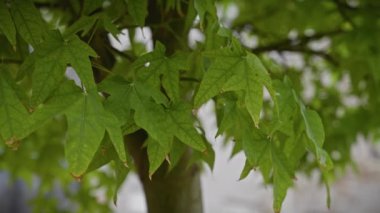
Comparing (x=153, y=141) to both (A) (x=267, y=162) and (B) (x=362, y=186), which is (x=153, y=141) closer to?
(A) (x=267, y=162)

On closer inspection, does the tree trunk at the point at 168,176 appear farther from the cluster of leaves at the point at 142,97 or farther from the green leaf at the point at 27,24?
the green leaf at the point at 27,24

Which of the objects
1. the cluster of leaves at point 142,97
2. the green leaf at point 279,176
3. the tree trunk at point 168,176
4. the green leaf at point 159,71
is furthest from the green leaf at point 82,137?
the tree trunk at point 168,176

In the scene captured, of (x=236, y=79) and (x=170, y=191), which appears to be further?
(x=170, y=191)

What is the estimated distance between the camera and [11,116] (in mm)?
529

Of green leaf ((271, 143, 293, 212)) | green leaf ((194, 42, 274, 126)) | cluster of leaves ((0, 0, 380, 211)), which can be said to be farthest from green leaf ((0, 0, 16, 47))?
green leaf ((271, 143, 293, 212))

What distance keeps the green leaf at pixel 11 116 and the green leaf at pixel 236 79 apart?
0.61 feet

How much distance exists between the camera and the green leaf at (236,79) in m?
0.54

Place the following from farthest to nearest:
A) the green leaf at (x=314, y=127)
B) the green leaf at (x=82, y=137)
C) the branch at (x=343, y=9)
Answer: the branch at (x=343, y=9)
the green leaf at (x=314, y=127)
the green leaf at (x=82, y=137)

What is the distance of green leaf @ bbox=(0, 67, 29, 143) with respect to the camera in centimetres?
52

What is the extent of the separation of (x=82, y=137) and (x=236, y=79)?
0.58 feet

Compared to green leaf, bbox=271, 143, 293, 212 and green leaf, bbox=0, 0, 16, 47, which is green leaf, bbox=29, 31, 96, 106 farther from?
green leaf, bbox=271, 143, 293, 212

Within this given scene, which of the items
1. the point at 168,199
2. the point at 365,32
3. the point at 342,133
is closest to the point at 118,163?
the point at 168,199

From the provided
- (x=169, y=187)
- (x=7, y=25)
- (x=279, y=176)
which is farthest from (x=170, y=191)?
(x=7, y=25)

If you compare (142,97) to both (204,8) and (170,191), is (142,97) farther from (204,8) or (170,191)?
(170,191)
